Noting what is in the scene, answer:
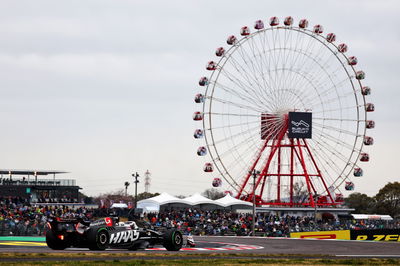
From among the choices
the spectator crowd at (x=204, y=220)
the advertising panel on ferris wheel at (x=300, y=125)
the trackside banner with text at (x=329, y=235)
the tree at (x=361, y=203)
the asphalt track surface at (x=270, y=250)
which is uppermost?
the advertising panel on ferris wheel at (x=300, y=125)

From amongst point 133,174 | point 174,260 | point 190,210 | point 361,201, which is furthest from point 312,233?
point 361,201

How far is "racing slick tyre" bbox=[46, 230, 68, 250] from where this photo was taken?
2905cm

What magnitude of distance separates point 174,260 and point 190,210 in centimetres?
4022

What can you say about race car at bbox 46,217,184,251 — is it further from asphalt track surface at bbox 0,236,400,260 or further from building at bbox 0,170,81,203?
building at bbox 0,170,81,203

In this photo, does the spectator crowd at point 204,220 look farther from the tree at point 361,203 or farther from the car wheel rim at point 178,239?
the tree at point 361,203

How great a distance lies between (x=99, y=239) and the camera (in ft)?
93.4

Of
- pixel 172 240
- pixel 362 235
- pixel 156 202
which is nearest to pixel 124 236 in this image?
pixel 172 240

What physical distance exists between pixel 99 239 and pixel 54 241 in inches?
82.7

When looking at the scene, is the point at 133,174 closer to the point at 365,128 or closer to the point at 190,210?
the point at 190,210

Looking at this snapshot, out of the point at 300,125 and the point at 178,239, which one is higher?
the point at 300,125

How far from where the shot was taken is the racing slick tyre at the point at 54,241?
29.0 meters

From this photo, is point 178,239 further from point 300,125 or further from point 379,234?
point 300,125

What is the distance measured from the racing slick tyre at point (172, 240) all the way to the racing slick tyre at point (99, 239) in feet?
10.1

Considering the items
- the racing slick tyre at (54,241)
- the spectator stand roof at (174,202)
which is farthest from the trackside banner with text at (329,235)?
the racing slick tyre at (54,241)
